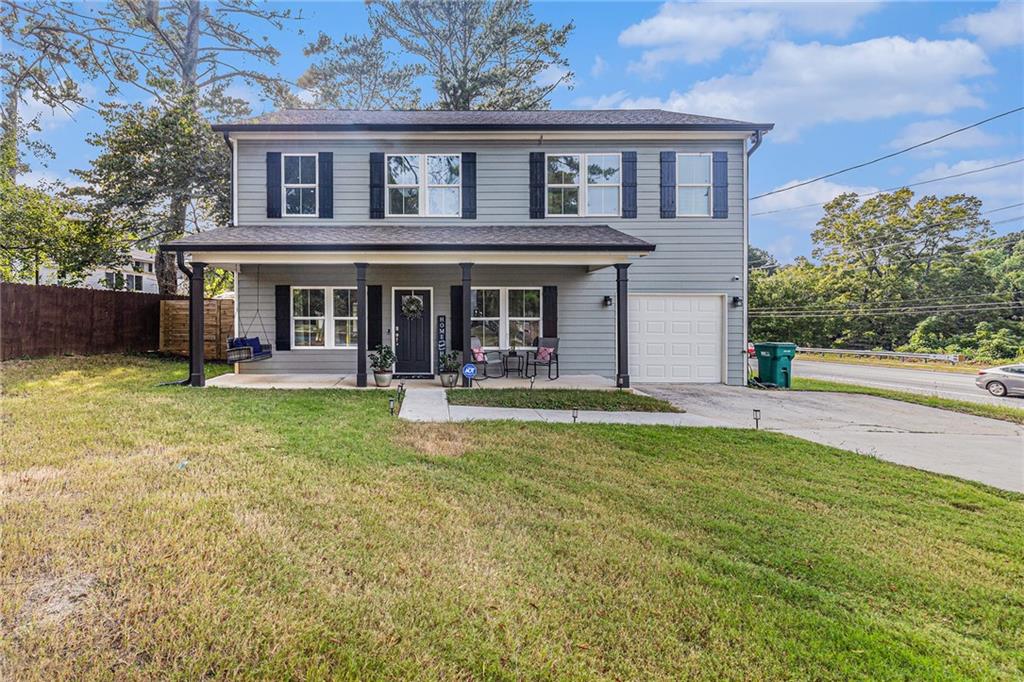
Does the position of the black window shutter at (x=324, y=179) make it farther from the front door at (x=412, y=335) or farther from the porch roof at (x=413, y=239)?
the front door at (x=412, y=335)

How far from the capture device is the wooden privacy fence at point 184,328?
12.8 metres

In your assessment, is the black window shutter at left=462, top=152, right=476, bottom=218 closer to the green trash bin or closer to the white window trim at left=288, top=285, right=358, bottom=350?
the white window trim at left=288, top=285, right=358, bottom=350

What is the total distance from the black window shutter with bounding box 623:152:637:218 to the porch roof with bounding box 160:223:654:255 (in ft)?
2.14

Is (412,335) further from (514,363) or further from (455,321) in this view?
(514,363)

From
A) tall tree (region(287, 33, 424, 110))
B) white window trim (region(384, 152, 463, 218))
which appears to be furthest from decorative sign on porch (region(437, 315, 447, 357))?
tall tree (region(287, 33, 424, 110))

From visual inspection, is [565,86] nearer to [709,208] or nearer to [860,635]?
[709,208]

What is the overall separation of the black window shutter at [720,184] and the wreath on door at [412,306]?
692cm

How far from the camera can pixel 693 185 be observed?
10.6m

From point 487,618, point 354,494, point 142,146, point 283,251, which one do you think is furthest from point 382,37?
point 487,618

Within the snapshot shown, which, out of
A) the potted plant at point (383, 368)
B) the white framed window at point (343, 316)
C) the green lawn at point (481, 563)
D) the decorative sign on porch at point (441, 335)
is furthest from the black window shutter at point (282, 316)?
the green lawn at point (481, 563)

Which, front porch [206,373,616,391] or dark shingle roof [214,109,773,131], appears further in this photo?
dark shingle roof [214,109,773,131]

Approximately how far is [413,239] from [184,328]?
8.31 m

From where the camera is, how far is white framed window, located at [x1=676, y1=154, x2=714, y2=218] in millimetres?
10578

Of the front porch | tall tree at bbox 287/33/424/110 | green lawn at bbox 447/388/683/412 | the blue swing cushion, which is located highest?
tall tree at bbox 287/33/424/110
